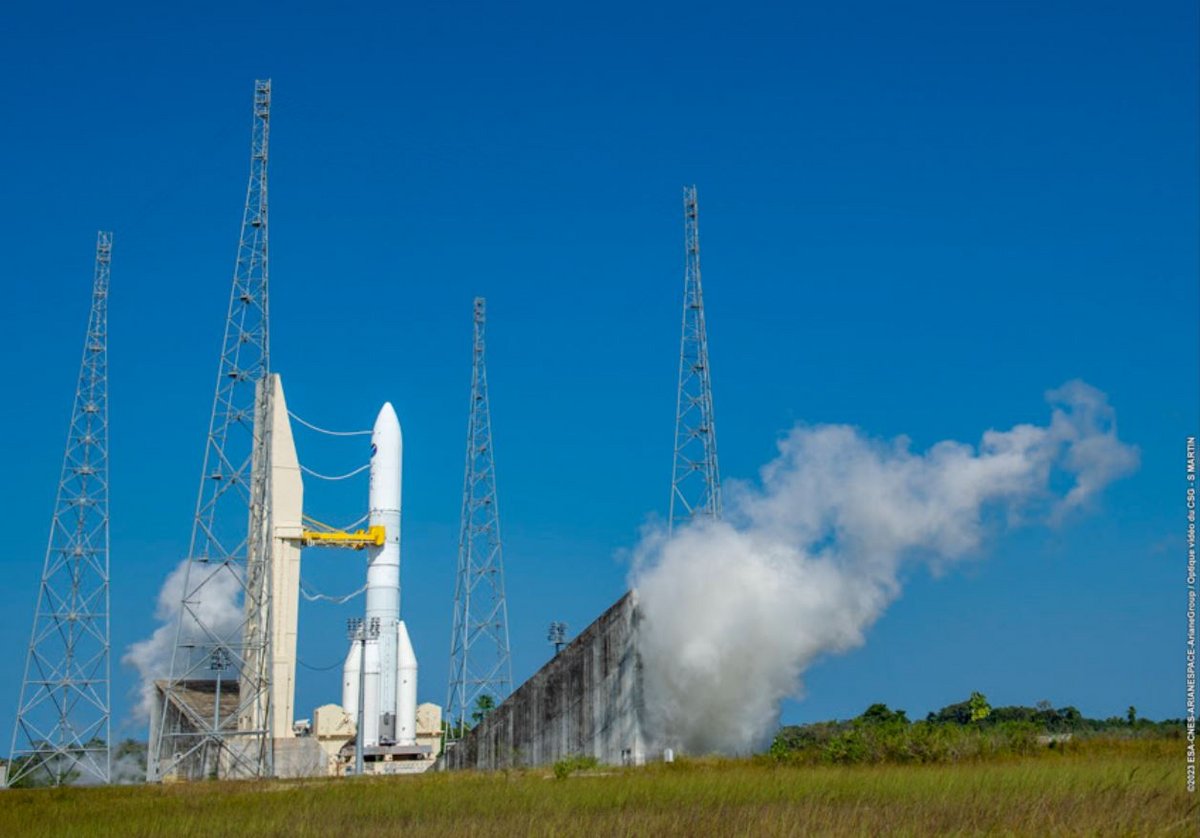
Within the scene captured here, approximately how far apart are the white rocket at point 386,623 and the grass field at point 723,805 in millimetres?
22420

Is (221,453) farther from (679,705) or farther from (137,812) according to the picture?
(137,812)

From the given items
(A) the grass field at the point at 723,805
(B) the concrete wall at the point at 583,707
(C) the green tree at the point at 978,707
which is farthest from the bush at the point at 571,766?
(C) the green tree at the point at 978,707

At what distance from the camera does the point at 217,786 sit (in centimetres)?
3325

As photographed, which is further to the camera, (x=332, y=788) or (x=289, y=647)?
(x=289, y=647)

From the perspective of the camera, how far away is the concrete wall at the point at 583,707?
38.2 m

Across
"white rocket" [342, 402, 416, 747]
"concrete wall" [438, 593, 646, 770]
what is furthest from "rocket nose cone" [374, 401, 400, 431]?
"concrete wall" [438, 593, 646, 770]

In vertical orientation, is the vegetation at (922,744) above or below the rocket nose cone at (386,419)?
below

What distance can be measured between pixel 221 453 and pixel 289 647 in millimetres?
14246

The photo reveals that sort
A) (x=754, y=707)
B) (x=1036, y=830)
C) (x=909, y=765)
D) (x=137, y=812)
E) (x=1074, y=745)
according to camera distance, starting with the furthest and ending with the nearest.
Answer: (x=754, y=707), (x=1074, y=745), (x=909, y=765), (x=137, y=812), (x=1036, y=830)

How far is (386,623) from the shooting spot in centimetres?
5141

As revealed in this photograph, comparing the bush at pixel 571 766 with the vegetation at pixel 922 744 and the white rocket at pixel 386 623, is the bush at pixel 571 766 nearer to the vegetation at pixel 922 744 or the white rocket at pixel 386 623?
the vegetation at pixel 922 744

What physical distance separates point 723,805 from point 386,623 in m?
33.7

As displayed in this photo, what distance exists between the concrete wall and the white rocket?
866 cm

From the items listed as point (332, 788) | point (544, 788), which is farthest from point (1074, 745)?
point (332, 788)
